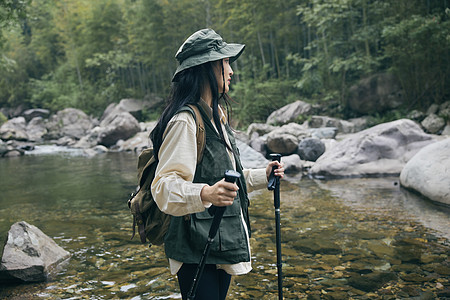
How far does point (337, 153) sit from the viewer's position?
1058 cm

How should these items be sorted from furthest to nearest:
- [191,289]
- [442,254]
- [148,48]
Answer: [148,48] → [442,254] → [191,289]

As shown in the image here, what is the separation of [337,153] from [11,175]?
34.7ft

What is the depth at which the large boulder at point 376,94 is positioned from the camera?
1764 centimetres

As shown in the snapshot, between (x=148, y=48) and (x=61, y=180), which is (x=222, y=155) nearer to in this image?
(x=61, y=180)

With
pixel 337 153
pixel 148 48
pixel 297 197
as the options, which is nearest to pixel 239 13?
pixel 148 48

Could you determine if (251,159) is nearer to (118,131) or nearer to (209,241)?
(209,241)

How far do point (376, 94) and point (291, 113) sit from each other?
3.90 m

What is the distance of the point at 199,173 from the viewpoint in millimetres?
2008

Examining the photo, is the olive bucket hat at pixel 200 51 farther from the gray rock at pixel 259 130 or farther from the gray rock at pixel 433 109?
the gray rock at pixel 433 109

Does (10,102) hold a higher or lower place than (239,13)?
lower

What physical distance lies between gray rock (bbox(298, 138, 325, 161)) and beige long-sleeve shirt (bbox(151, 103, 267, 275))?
10.6 metres

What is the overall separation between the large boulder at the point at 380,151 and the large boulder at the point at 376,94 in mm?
8030

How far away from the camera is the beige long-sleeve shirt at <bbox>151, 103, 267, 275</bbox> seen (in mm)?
1787

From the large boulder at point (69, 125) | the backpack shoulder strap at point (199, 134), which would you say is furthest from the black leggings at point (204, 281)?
the large boulder at point (69, 125)
